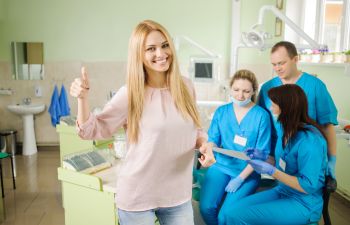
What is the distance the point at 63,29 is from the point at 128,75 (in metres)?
3.96

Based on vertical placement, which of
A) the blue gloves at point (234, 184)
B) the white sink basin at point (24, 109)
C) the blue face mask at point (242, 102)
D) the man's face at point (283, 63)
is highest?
the man's face at point (283, 63)

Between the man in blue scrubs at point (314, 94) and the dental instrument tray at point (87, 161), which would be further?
the man in blue scrubs at point (314, 94)

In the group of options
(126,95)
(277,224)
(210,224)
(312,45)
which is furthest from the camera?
(312,45)

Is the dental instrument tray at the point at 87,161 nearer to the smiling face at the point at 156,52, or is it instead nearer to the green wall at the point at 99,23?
the smiling face at the point at 156,52

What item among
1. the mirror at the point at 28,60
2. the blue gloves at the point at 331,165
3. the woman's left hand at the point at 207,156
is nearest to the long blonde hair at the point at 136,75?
the woman's left hand at the point at 207,156

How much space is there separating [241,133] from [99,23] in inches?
130

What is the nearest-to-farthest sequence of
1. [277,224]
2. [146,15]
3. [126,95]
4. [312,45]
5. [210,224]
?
[126,95]
[277,224]
[210,224]
[312,45]
[146,15]

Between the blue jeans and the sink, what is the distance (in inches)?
150

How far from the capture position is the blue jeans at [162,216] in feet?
4.14

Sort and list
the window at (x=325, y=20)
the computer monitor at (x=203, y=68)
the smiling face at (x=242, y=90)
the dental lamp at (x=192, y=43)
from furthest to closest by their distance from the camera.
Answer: the dental lamp at (x=192, y=43)
the computer monitor at (x=203, y=68)
the window at (x=325, y=20)
the smiling face at (x=242, y=90)

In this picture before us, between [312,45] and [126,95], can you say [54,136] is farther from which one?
[126,95]

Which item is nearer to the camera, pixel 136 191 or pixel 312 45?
pixel 136 191

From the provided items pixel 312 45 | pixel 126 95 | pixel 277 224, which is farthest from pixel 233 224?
pixel 312 45

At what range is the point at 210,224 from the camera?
6.91ft
